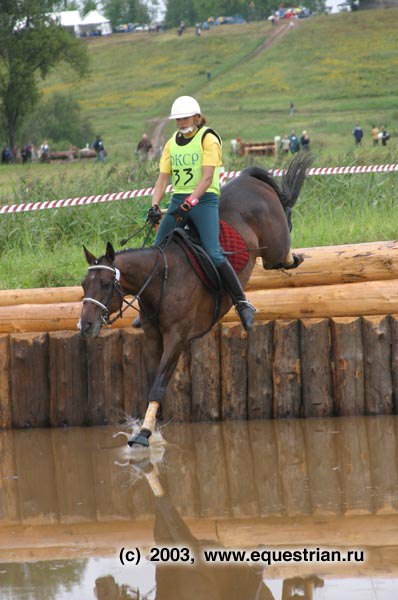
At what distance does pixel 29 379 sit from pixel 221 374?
1947 mm

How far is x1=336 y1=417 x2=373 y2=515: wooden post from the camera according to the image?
8.59m

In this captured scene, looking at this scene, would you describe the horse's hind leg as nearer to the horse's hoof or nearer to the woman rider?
the woman rider

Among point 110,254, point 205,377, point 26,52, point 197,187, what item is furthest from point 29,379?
point 26,52

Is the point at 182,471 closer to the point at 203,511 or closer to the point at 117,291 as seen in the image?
the point at 203,511

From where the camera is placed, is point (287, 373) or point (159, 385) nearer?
point (159, 385)

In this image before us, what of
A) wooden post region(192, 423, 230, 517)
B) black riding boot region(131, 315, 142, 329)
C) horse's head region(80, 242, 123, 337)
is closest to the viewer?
wooden post region(192, 423, 230, 517)

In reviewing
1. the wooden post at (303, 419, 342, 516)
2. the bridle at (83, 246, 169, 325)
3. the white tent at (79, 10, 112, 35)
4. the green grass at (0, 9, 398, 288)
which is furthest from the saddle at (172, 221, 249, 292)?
the white tent at (79, 10, 112, 35)

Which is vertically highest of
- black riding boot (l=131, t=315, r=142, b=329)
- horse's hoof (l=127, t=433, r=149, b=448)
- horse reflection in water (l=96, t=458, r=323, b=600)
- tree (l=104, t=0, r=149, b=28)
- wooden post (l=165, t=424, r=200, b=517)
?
tree (l=104, t=0, r=149, b=28)

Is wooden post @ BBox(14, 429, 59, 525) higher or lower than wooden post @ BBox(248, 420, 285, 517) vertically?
higher

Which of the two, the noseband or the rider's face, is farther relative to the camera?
the rider's face

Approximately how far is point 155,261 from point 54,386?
2206mm

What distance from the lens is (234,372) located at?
1204 cm

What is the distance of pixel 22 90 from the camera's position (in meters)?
66.8

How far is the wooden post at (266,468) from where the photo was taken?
28.8 feet
